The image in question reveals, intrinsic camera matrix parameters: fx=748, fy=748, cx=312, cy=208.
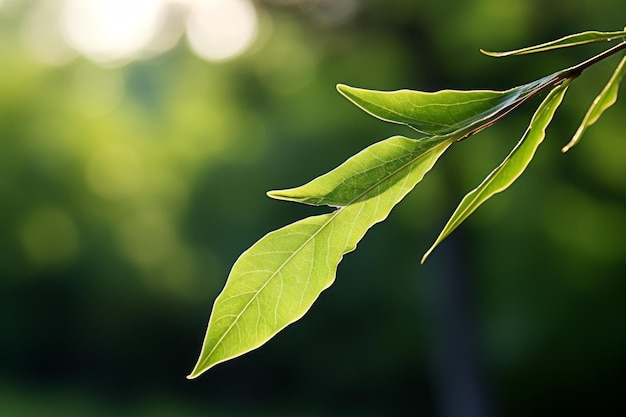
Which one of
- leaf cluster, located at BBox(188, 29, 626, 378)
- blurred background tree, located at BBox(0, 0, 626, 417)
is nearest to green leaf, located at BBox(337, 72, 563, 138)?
leaf cluster, located at BBox(188, 29, 626, 378)

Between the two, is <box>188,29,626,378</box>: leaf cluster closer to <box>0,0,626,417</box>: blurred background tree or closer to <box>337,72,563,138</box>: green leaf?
<box>337,72,563,138</box>: green leaf

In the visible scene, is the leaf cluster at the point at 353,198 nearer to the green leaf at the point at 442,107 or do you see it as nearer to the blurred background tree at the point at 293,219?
the green leaf at the point at 442,107

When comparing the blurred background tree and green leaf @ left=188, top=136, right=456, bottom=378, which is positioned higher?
the blurred background tree

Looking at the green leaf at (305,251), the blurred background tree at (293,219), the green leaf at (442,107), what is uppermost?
the blurred background tree at (293,219)

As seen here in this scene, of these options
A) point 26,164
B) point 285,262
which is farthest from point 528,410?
point 285,262

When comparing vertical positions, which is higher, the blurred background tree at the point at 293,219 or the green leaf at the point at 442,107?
the blurred background tree at the point at 293,219

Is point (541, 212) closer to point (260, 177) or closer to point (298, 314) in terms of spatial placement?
point (260, 177)

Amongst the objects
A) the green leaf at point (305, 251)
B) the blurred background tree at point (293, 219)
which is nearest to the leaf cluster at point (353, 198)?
the green leaf at point (305, 251)
